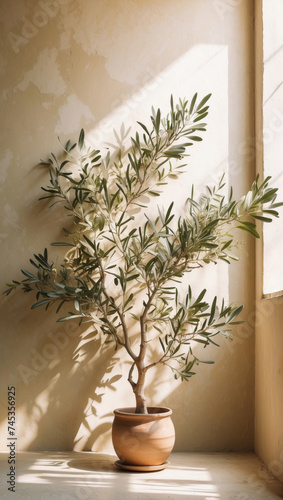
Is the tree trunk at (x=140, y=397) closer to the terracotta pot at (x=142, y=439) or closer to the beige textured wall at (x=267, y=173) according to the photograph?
the terracotta pot at (x=142, y=439)

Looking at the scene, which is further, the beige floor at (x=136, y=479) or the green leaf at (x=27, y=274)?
the green leaf at (x=27, y=274)

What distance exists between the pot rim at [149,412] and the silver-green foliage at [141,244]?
0.43 feet

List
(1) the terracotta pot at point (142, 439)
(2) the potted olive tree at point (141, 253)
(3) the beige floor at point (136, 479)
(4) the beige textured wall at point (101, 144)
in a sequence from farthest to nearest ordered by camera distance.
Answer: (4) the beige textured wall at point (101, 144), (2) the potted olive tree at point (141, 253), (1) the terracotta pot at point (142, 439), (3) the beige floor at point (136, 479)

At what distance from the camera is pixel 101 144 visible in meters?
3.96

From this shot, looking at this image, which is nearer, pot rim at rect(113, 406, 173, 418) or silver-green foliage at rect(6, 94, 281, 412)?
pot rim at rect(113, 406, 173, 418)

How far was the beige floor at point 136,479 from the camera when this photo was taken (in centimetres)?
285

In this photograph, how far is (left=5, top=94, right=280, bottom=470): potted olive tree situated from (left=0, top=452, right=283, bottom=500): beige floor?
0.18 meters

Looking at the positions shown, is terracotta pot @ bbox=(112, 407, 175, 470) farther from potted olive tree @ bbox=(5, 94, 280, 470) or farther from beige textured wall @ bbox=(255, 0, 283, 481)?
beige textured wall @ bbox=(255, 0, 283, 481)

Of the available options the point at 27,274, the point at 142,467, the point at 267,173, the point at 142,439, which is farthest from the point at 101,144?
the point at 142,467

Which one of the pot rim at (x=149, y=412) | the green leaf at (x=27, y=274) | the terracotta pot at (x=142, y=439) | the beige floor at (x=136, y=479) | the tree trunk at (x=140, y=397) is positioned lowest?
the beige floor at (x=136, y=479)

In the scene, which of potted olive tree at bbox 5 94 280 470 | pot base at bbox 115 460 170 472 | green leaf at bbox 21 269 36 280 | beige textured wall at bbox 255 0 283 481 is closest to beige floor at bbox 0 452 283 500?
pot base at bbox 115 460 170 472

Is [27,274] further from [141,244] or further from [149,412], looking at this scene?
[149,412]

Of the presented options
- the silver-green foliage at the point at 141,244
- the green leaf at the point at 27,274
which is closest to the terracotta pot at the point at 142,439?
the silver-green foliage at the point at 141,244

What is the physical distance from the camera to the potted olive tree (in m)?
3.40
